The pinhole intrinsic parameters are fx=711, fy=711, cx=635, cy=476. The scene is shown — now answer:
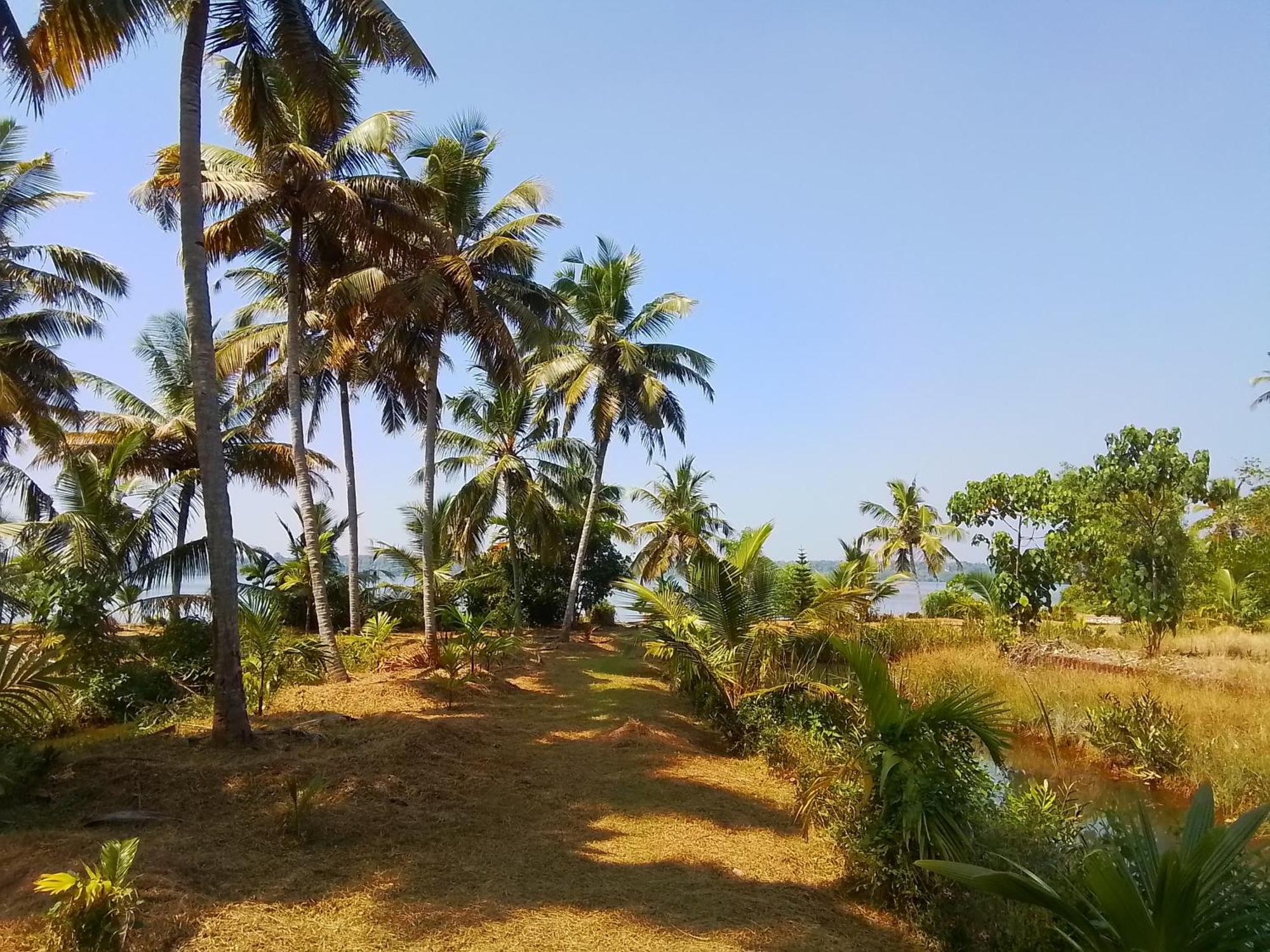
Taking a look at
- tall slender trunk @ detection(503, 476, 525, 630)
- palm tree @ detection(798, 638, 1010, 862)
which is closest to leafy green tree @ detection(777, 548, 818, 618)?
palm tree @ detection(798, 638, 1010, 862)

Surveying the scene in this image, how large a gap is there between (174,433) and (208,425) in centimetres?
1325

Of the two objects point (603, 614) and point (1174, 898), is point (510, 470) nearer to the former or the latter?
point (603, 614)

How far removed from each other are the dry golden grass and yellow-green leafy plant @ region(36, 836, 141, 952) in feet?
31.4

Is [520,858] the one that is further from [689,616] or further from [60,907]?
[689,616]

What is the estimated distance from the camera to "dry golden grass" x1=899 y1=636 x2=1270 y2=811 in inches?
336

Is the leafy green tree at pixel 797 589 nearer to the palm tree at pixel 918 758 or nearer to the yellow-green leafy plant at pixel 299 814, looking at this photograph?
the palm tree at pixel 918 758

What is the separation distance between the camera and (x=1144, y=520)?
59.7 feet

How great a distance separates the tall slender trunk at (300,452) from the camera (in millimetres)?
12023

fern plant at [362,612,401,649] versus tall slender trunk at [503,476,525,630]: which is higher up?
tall slender trunk at [503,476,525,630]

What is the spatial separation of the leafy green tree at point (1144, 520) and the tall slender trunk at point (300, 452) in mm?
18160

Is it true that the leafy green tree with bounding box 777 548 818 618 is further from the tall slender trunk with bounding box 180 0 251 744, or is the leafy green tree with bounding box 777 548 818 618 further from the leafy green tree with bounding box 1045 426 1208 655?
the leafy green tree with bounding box 1045 426 1208 655

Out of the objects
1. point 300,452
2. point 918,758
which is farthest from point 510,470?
point 918,758

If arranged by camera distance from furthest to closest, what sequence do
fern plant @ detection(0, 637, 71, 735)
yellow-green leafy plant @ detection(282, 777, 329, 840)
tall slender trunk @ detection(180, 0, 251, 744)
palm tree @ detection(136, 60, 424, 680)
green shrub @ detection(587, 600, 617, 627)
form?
green shrub @ detection(587, 600, 617, 627), palm tree @ detection(136, 60, 424, 680), tall slender trunk @ detection(180, 0, 251, 744), fern plant @ detection(0, 637, 71, 735), yellow-green leafy plant @ detection(282, 777, 329, 840)

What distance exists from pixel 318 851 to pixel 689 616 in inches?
262
